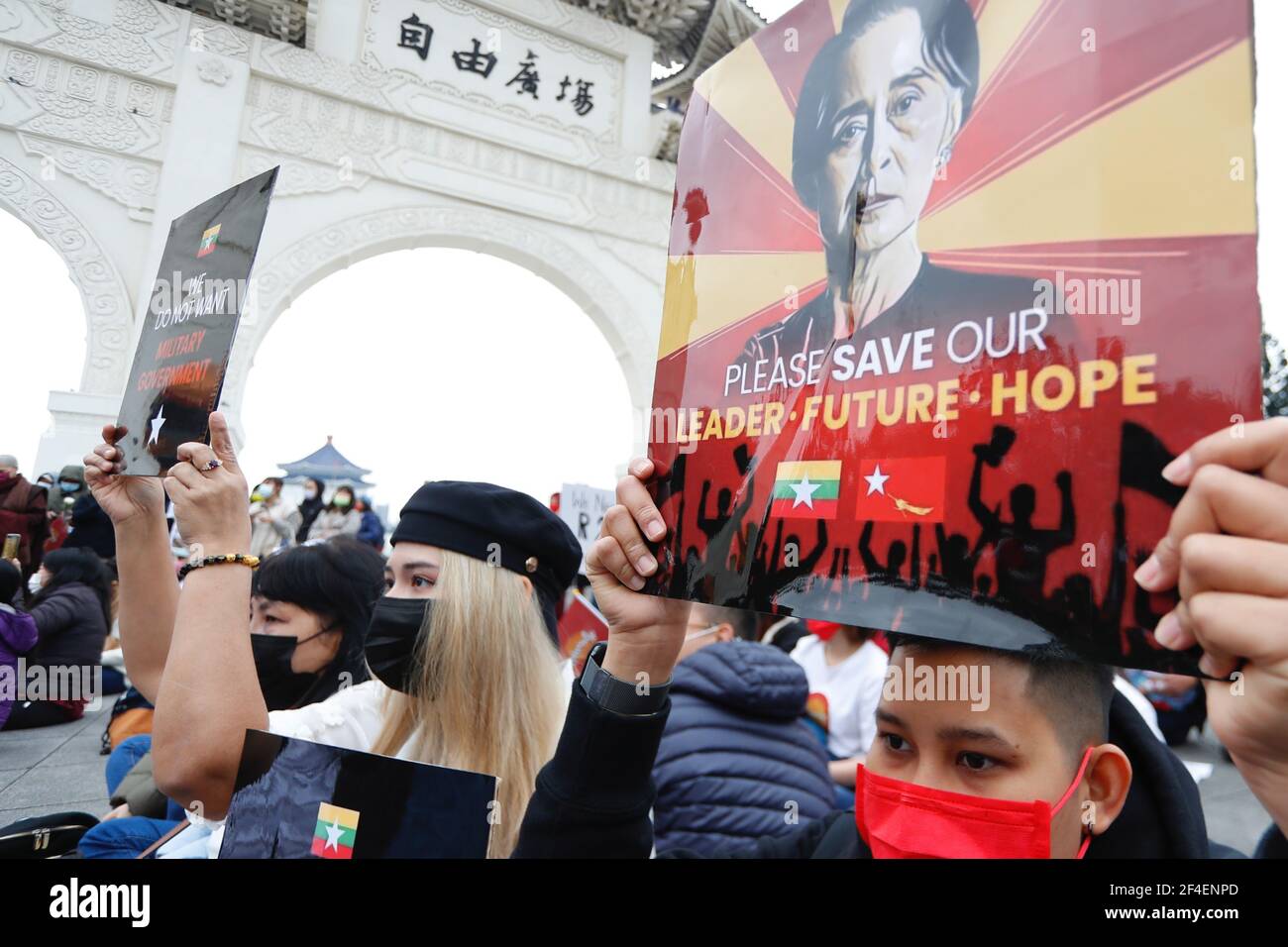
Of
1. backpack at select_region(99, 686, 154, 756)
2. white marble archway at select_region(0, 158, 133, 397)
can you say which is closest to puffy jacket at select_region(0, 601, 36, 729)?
backpack at select_region(99, 686, 154, 756)

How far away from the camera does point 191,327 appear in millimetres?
1503

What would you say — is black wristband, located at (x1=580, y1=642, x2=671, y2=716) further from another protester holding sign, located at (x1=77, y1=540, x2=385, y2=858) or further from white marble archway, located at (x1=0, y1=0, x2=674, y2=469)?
white marble archway, located at (x1=0, y1=0, x2=674, y2=469)

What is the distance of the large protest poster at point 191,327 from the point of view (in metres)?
1.40

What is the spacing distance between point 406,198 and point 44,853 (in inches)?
299

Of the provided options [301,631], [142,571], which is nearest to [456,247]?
[301,631]

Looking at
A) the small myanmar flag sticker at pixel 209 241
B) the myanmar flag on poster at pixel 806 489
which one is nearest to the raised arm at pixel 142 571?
the small myanmar flag sticker at pixel 209 241

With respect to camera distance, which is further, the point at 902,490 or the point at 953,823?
the point at 953,823

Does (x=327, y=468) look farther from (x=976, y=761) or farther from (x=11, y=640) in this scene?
(x=976, y=761)

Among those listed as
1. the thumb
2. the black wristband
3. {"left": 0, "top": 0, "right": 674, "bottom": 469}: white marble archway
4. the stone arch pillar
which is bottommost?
the black wristband

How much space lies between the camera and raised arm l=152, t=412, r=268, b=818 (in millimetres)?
1236

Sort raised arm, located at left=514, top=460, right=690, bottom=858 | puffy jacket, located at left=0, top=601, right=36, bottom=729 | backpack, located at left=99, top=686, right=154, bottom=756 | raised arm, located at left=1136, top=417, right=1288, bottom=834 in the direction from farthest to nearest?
puffy jacket, located at left=0, top=601, right=36, bottom=729, backpack, located at left=99, top=686, right=154, bottom=756, raised arm, located at left=514, top=460, right=690, bottom=858, raised arm, located at left=1136, top=417, right=1288, bottom=834

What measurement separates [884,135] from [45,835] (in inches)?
95.3

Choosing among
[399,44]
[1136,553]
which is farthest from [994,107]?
[399,44]
